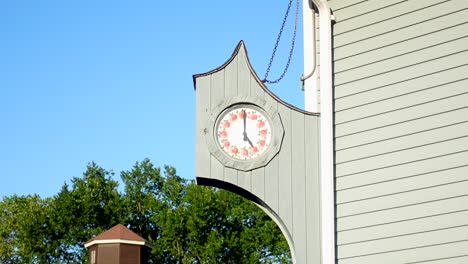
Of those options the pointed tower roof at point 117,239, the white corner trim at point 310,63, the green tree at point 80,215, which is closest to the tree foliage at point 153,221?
the green tree at point 80,215

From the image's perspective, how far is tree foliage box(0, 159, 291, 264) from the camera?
158 ft

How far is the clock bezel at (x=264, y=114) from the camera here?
11.5m

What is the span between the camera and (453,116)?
10406 mm

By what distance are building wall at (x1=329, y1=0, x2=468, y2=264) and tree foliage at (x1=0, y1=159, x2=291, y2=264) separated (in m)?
35.8

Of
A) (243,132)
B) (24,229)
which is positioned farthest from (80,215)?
(243,132)

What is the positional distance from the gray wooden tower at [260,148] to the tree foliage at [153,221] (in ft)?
115

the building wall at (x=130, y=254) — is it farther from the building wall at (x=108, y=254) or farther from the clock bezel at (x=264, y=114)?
the clock bezel at (x=264, y=114)

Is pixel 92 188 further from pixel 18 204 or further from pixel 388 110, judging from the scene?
pixel 388 110

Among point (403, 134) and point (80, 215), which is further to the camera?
point (80, 215)

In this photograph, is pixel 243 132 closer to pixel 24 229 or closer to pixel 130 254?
pixel 130 254

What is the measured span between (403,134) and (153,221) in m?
41.6

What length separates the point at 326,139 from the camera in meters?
11.2

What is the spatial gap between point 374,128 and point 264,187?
4.57 feet

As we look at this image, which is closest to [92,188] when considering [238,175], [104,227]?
[104,227]
